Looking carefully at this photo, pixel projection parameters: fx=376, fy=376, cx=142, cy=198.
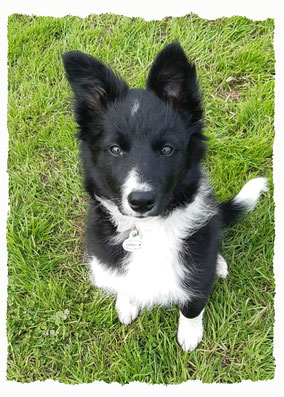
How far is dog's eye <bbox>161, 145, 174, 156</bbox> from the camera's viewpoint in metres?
2.25

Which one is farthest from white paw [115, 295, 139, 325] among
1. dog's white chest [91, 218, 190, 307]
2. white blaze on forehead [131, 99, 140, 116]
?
white blaze on forehead [131, 99, 140, 116]

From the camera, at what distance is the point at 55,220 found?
3.99 m

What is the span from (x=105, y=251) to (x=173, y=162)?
3.05 ft

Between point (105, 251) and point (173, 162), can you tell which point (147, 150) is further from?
point (105, 251)

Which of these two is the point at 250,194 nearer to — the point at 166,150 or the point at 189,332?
the point at 189,332

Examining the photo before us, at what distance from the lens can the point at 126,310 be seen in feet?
11.1

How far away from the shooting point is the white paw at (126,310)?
338 centimetres

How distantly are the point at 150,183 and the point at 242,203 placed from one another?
1622 millimetres

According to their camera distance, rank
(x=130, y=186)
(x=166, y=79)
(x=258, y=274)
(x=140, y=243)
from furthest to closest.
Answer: (x=258, y=274)
(x=140, y=243)
(x=166, y=79)
(x=130, y=186)

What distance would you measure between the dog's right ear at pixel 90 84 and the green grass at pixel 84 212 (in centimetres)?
167

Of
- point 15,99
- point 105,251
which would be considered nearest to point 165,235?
point 105,251

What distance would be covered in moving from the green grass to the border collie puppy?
0.47 metres

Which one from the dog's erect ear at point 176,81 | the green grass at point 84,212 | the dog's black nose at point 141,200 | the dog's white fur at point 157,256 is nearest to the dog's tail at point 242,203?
the green grass at point 84,212

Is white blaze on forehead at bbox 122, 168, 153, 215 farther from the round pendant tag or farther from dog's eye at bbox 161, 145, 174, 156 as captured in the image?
the round pendant tag
